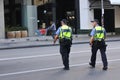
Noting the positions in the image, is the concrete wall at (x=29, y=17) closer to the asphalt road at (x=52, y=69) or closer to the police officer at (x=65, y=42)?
the asphalt road at (x=52, y=69)

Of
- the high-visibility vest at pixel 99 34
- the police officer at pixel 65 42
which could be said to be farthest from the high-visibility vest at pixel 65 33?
the high-visibility vest at pixel 99 34

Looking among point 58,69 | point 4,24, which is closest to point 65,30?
point 58,69

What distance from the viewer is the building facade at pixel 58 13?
123ft

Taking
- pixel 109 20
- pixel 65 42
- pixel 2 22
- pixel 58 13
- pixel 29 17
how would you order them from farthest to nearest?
pixel 109 20 → pixel 58 13 → pixel 29 17 → pixel 2 22 → pixel 65 42

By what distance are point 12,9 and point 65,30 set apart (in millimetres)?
23627

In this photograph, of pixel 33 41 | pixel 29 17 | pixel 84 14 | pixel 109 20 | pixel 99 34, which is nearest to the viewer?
pixel 99 34

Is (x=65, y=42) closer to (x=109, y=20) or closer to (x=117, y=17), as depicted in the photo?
(x=109, y=20)

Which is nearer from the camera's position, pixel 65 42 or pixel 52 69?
pixel 65 42

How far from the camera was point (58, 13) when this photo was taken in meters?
40.1

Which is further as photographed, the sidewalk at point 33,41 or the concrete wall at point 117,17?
the concrete wall at point 117,17

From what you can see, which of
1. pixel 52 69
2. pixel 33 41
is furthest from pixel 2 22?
pixel 52 69

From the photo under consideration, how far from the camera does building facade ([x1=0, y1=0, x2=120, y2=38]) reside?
3741 centimetres

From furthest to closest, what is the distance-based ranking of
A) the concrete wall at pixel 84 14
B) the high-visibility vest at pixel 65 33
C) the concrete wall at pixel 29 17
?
the concrete wall at pixel 84 14
the concrete wall at pixel 29 17
the high-visibility vest at pixel 65 33

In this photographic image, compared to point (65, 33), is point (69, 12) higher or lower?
higher
